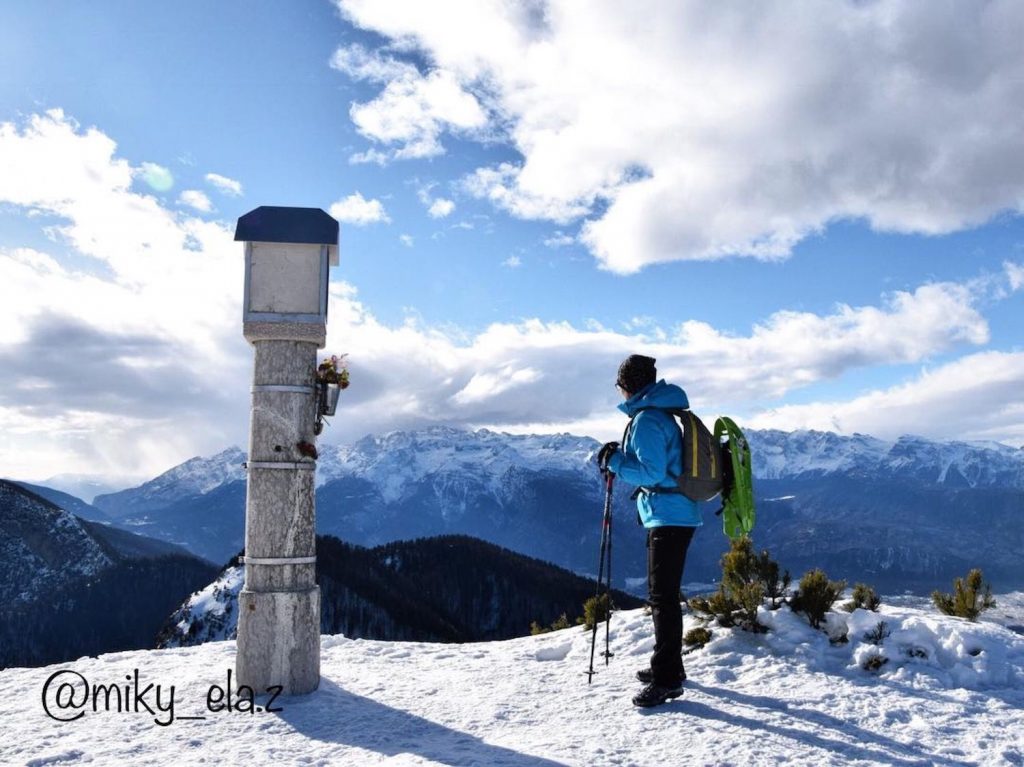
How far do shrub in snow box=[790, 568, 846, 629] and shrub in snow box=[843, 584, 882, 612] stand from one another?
0.80 feet

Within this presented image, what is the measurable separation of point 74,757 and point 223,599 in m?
128

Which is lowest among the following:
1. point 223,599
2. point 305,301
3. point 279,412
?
point 223,599

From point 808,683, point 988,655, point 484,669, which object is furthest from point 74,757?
point 988,655

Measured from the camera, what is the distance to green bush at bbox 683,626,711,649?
29.6 ft

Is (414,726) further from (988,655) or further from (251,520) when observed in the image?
(988,655)

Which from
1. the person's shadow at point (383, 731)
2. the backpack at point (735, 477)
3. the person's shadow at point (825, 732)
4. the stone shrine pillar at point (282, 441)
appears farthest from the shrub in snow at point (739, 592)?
the stone shrine pillar at point (282, 441)

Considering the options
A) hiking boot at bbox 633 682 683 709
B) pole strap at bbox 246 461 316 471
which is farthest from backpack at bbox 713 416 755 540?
pole strap at bbox 246 461 316 471

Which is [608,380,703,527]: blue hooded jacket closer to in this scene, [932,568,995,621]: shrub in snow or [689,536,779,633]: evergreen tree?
[689,536,779,633]: evergreen tree

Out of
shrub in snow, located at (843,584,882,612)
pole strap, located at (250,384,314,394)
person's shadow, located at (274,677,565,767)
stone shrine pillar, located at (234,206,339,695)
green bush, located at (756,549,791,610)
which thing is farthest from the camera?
green bush, located at (756,549,791,610)

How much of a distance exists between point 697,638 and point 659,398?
3.53 m

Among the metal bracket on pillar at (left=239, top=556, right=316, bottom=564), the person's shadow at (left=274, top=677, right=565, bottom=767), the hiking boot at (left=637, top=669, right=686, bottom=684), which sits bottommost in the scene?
the person's shadow at (left=274, top=677, right=565, bottom=767)

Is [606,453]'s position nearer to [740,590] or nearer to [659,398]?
[659,398]

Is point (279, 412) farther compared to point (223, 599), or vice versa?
point (223, 599)

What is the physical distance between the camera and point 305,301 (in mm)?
9148
